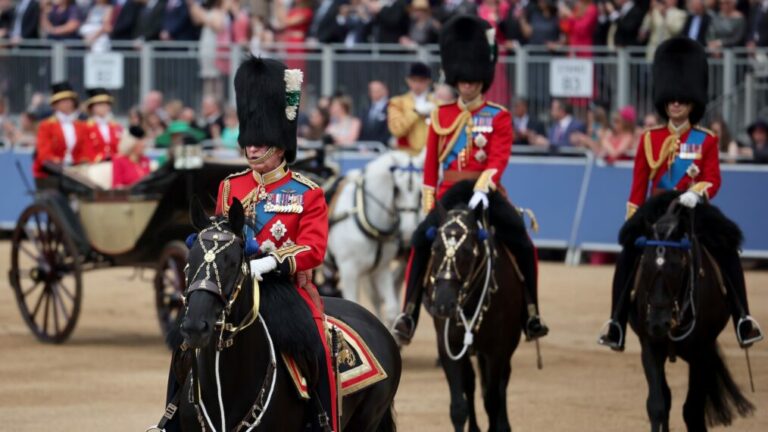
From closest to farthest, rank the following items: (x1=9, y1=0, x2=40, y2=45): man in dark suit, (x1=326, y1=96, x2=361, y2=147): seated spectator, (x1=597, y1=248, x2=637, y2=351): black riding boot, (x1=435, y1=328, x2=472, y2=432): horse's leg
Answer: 1. (x1=435, y1=328, x2=472, y2=432): horse's leg
2. (x1=597, y1=248, x2=637, y2=351): black riding boot
3. (x1=326, y1=96, x2=361, y2=147): seated spectator
4. (x1=9, y1=0, x2=40, y2=45): man in dark suit

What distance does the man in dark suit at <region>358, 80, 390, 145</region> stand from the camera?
19016 millimetres

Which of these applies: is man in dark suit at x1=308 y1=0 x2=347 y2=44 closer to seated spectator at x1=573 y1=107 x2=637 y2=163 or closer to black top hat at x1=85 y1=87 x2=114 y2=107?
seated spectator at x1=573 y1=107 x2=637 y2=163

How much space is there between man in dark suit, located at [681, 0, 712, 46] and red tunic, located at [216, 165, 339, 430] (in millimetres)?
12387

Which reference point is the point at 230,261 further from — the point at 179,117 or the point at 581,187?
the point at 179,117

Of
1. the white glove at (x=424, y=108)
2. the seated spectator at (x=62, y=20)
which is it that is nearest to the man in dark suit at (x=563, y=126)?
the white glove at (x=424, y=108)

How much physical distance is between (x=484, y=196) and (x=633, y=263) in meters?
0.95

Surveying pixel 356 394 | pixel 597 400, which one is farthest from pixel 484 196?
pixel 356 394

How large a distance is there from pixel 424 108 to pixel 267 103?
21.8 feet

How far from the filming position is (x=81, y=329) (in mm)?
14625

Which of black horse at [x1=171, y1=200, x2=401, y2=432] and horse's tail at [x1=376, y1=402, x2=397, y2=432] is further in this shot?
horse's tail at [x1=376, y1=402, x2=397, y2=432]

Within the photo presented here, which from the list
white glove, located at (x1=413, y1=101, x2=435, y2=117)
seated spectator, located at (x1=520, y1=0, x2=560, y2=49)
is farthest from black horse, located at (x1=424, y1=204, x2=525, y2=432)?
seated spectator, located at (x1=520, y1=0, x2=560, y2=49)

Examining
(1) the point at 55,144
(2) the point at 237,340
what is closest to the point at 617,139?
(1) the point at 55,144

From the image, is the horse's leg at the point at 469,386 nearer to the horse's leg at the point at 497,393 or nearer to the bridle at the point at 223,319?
the horse's leg at the point at 497,393

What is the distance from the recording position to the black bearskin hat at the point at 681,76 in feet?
33.6
